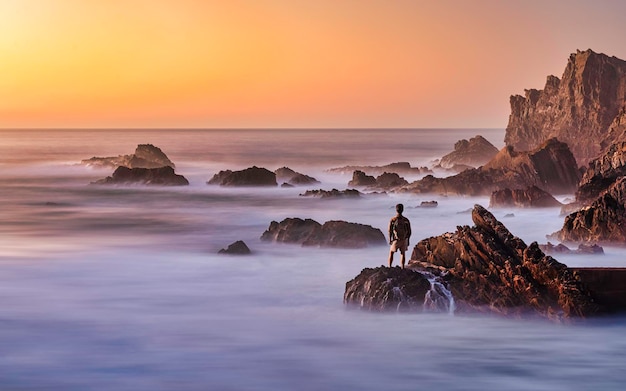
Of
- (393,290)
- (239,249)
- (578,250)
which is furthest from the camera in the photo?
(239,249)

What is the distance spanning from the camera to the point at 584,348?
13727 mm

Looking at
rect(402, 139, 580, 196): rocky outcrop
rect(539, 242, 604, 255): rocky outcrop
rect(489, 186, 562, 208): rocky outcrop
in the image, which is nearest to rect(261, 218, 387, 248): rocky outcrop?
rect(539, 242, 604, 255): rocky outcrop

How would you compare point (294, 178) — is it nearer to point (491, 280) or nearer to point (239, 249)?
point (239, 249)

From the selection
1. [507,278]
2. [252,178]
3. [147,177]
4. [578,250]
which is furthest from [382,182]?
[507,278]

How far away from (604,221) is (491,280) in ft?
29.9

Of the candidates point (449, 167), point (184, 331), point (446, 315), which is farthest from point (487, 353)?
point (449, 167)

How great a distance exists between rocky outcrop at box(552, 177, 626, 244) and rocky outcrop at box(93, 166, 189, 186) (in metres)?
31.3

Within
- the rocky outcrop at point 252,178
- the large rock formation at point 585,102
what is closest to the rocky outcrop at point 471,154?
the large rock formation at point 585,102

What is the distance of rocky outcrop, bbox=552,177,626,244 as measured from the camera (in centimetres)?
2222

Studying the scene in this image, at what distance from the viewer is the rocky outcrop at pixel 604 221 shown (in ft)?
72.9

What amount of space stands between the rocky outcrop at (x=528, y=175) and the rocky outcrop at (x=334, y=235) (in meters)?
16.7

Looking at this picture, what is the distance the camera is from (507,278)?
1459 centimetres

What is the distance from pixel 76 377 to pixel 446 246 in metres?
6.56

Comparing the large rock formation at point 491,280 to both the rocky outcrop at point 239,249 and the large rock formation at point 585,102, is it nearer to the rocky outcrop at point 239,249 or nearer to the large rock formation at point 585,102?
the rocky outcrop at point 239,249
